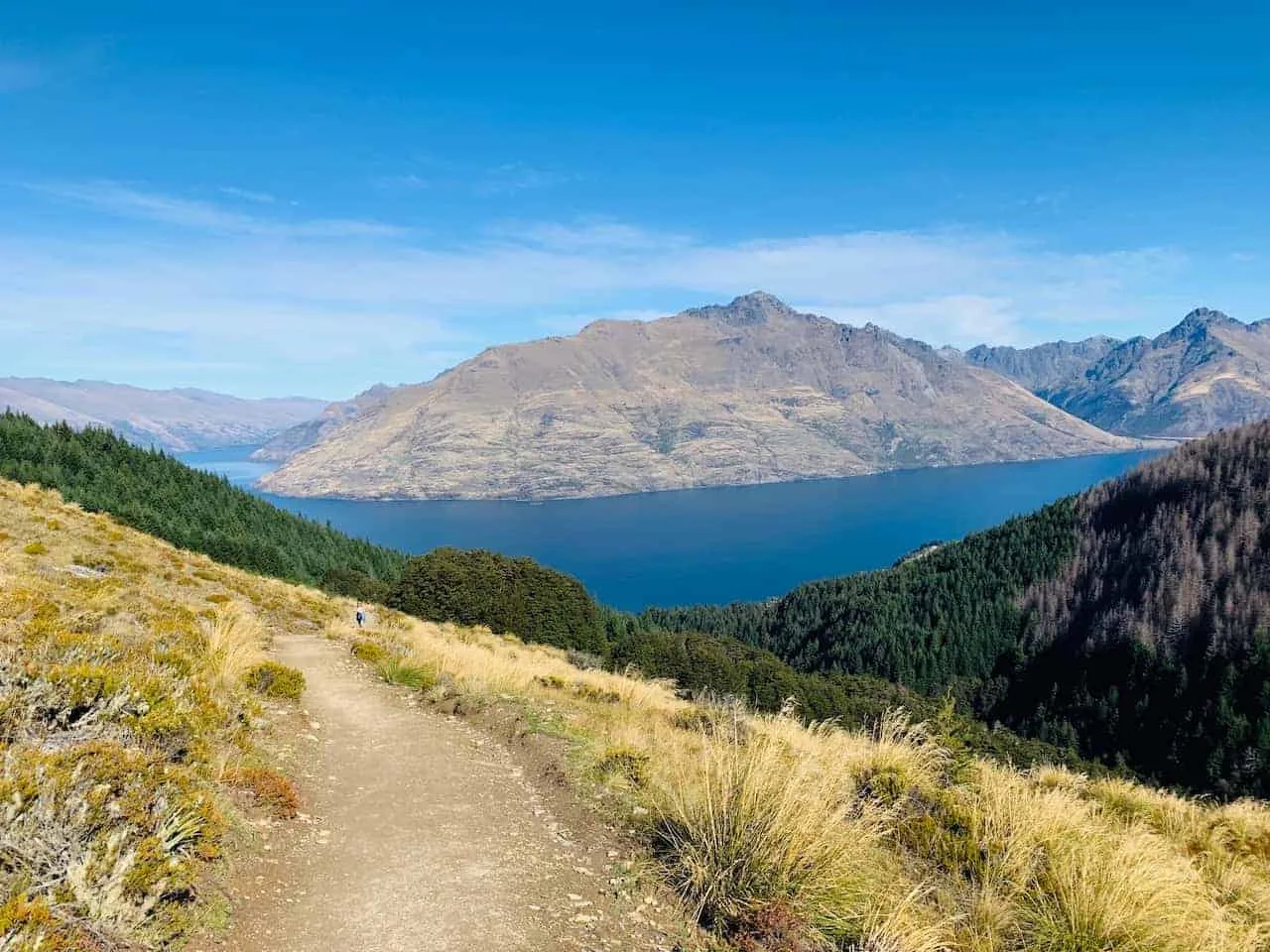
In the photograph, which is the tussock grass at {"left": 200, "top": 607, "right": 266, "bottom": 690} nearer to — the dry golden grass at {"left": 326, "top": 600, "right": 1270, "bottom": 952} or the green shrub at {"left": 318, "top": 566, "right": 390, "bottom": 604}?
the dry golden grass at {"left": 326, "top": 600, "right": 1270, "bottom": 952}

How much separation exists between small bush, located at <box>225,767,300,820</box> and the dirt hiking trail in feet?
0.73

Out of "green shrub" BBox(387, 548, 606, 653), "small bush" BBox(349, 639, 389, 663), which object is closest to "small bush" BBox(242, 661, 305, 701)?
"small bush" BBox(349, 639, 389, 663)

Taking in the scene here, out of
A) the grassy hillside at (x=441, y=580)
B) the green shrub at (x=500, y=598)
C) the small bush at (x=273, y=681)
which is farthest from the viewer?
the grassy hillside at (x=441, y=580)

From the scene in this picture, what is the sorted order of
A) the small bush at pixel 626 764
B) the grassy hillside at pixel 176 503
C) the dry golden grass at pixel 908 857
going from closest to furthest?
the dry golden grass at pixel 908 857 < the small bush at pixel 626 764 < the grassy hillside at pixel 176 503

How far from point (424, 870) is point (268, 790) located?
275 cm

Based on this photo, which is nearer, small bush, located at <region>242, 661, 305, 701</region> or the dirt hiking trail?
the dirt hiking trail

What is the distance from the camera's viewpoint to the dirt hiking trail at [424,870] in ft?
21.8

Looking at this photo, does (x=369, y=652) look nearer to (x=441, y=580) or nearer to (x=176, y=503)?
(x=441, y=580)

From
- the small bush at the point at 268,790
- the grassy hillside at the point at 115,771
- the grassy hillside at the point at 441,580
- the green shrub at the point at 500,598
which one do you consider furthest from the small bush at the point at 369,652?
the green shrub at the point at 500,598

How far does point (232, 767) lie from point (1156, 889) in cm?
1138

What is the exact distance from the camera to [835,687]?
107 metres

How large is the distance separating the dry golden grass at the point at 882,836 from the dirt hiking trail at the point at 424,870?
1043 millimetres

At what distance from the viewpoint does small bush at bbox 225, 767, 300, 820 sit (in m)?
8.88

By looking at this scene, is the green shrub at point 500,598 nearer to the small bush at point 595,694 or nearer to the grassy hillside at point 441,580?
the grassy hillside at point 441,580
